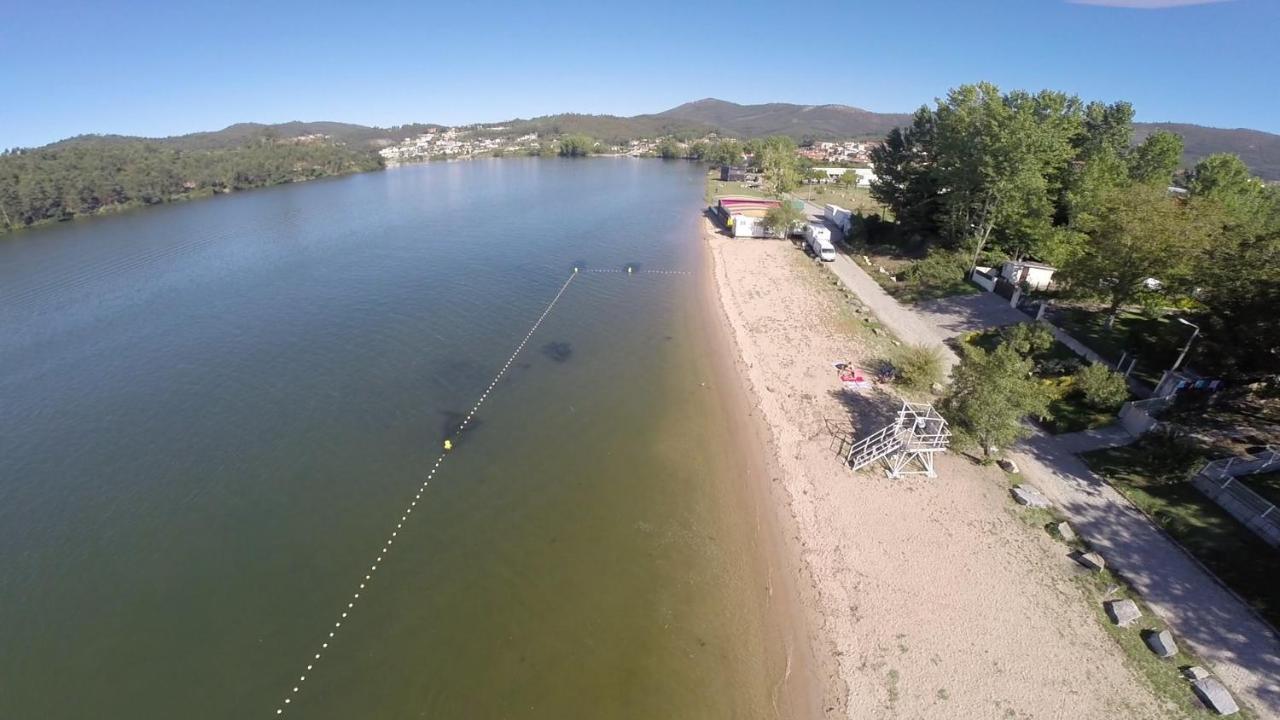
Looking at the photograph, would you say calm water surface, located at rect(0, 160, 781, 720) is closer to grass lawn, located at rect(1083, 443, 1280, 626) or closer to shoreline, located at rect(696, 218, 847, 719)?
shoreline, located at rect(696, 218, 847, 719)

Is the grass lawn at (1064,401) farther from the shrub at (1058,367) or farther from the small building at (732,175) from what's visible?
the small building at (732,175)

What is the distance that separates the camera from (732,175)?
113812 millimetres

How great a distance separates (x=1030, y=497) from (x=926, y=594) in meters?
6.02

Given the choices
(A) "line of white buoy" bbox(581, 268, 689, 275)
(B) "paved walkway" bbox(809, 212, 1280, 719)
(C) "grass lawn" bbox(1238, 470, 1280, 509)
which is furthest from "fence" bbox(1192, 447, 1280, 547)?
(A) "line of white buoy" bbox(581, 268, 689, 275)

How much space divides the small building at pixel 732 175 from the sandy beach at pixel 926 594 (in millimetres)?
97387

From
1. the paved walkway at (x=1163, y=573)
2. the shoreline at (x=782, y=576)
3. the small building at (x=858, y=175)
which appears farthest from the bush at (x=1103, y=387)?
the small building at (x=858, y=175)

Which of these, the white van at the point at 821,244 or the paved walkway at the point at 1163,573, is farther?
the white van at the point at 821,244

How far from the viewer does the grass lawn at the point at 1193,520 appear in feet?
45.2

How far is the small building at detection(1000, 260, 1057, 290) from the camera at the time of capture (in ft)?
111

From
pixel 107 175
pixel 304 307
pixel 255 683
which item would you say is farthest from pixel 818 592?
pixel 107 175

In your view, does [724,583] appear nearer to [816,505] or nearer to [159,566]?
[816,505]

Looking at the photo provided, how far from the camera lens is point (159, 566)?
17.1 meters

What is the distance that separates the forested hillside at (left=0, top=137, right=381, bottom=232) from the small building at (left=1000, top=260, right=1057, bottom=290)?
387ft

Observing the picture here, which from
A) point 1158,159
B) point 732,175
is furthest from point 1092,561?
point 732,175
